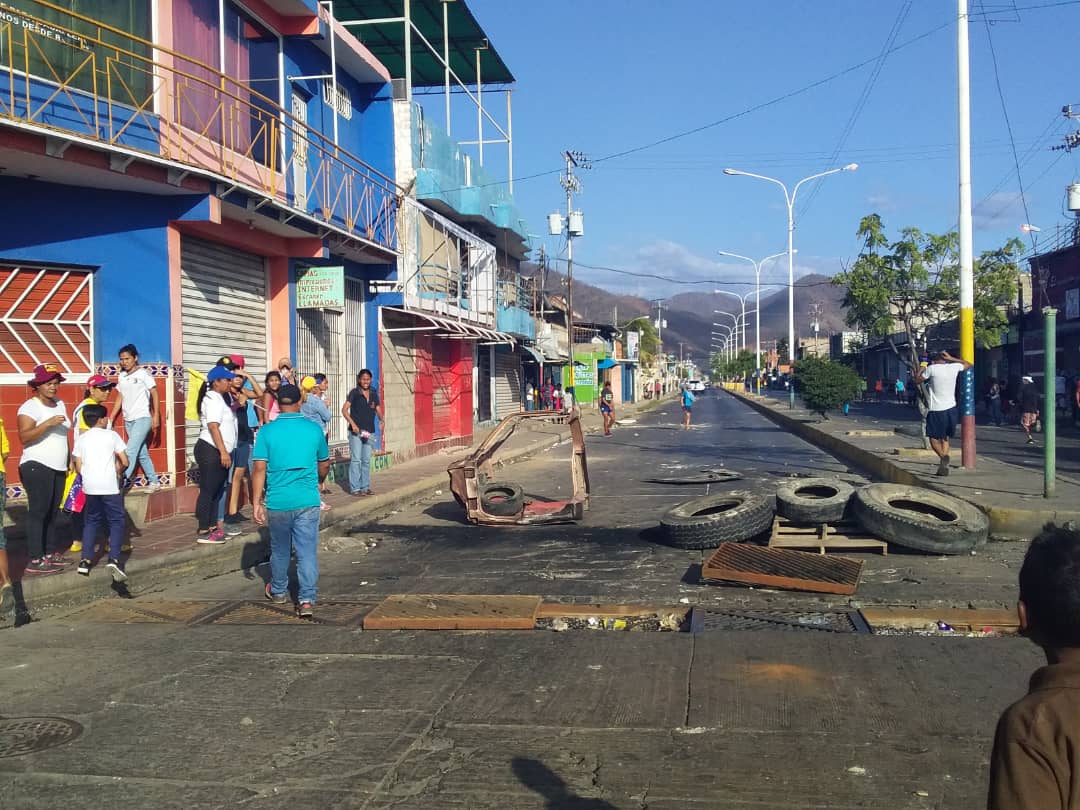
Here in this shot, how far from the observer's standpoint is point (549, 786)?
3949 millimetres

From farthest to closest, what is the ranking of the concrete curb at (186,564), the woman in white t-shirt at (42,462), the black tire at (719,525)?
1. the black tire at (719,525)
2. the woman in white t-shirt at (42,462)
3. the concrete curb at (186,564)

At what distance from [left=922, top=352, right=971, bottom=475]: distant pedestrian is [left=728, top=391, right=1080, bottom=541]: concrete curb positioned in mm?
540

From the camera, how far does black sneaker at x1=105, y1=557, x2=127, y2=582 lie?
25.5ft

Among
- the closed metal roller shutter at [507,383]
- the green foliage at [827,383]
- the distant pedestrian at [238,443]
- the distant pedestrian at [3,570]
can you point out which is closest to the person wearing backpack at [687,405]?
the green foliage at [827,383]

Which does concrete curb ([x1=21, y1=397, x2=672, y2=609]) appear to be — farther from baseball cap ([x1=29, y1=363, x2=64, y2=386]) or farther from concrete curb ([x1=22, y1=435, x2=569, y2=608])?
baseball cap ([x1=29, y1=363, x2=64, y2=386])

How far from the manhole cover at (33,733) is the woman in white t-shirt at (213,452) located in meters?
4.41

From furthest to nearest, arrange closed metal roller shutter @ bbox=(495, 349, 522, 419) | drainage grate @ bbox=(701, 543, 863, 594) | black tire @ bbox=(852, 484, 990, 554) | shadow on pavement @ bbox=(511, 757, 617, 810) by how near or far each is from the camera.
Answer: closed metal roller shutter @ bbox=(495, 349, 522, 419)
black tire @ bbox=(852, 484, 990, 554)
drainage grate @ bbox=(701, 543, 863, 594)
shadow on pavement @ bbox=(511, 757, 617, 810)

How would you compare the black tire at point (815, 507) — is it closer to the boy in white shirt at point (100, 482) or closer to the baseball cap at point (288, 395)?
the baseball cap at point (288, 395)

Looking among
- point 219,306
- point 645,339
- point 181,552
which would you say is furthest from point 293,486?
point 645,339

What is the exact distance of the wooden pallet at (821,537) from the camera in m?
8.87

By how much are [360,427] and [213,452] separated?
4.12m

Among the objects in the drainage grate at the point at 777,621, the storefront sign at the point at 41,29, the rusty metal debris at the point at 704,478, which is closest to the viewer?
the drainage grate at the point at 777,621

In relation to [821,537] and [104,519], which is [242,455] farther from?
[821,537]

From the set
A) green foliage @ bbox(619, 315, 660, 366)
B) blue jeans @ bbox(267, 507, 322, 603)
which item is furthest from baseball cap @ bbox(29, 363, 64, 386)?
green foliage @ bbox(619, 315, 660, 366)
